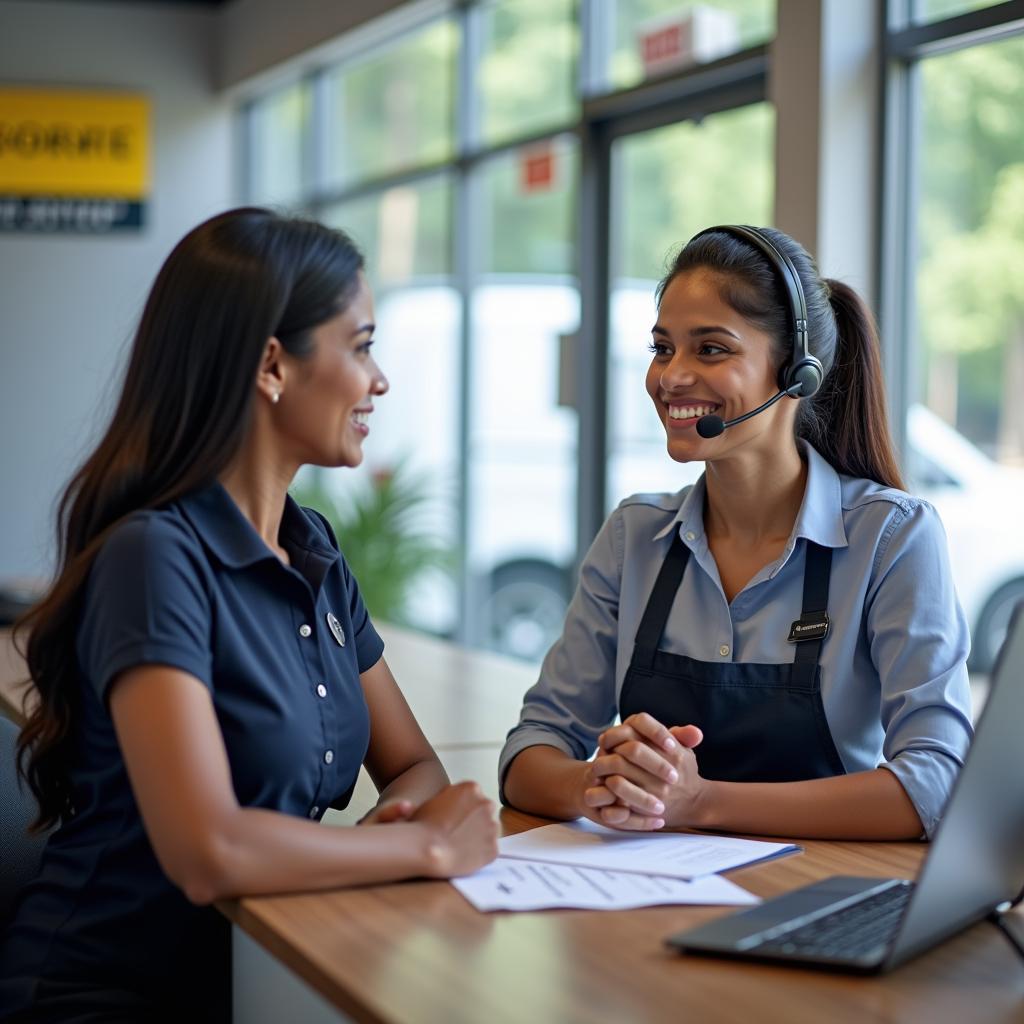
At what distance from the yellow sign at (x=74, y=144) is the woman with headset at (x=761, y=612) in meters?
6.45

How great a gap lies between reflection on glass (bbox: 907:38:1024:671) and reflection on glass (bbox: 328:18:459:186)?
9.71 ft

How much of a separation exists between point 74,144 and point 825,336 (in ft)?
21.8

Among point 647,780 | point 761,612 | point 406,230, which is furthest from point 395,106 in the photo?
point 647,780

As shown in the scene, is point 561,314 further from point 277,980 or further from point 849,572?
point 277,980

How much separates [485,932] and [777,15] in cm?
334

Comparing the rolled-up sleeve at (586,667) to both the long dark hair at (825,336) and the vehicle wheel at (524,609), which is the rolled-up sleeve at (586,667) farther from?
the vehicle wheel at (524,609)

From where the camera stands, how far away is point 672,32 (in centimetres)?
481

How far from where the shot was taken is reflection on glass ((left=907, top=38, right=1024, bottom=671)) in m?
3.74

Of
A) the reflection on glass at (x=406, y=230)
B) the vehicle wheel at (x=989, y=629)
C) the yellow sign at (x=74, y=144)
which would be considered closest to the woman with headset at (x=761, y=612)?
Result: the vehicle wheel at (x=989, y=629)

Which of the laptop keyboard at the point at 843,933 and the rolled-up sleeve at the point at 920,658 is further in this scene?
the rolled-up sleeve at the point at 920,658

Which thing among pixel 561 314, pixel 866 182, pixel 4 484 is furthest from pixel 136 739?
pixel 4 484

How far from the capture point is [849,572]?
188 centimetres

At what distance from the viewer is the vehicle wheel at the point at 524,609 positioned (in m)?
6.08

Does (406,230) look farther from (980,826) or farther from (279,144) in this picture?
(980,826)
